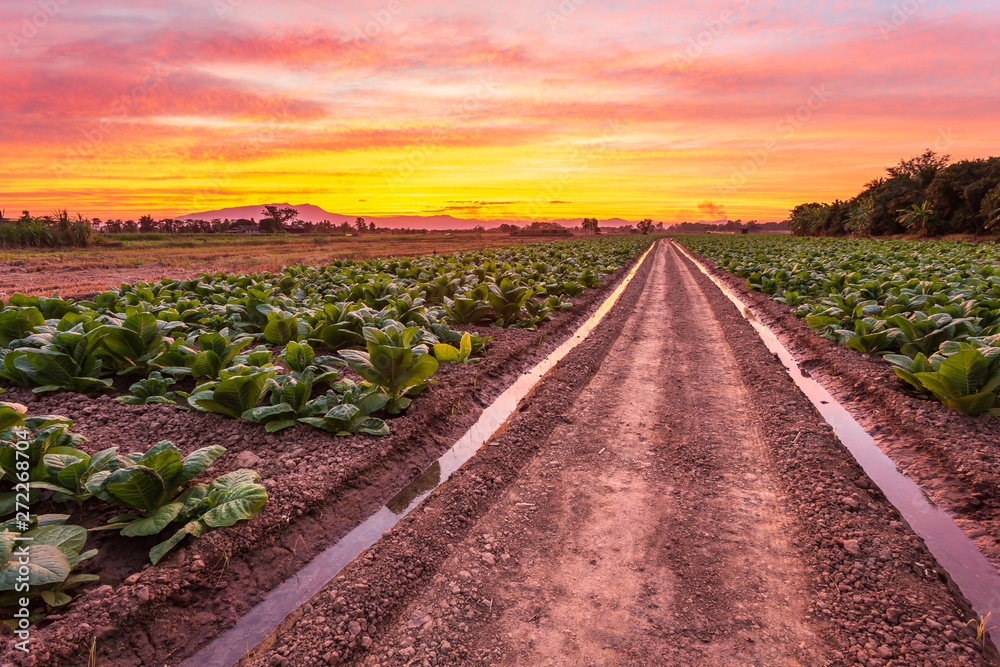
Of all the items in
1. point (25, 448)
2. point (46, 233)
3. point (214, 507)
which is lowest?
point (214, 507)

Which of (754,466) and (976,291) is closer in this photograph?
(754,466)

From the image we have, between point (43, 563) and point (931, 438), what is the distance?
694 cm

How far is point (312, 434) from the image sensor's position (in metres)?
4.35

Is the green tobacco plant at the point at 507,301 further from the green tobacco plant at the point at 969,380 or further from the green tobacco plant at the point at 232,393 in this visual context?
the green tobacco plant at the point at 969,380

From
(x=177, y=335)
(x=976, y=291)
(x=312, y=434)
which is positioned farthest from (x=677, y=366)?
(x=177, y=335)

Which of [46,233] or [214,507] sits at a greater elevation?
[46,233]

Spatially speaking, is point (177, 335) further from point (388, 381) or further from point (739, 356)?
point (739, 356)

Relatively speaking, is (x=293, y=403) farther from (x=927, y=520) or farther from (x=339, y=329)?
(x=927, y=520)

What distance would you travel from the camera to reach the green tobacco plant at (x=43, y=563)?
230 centimetres

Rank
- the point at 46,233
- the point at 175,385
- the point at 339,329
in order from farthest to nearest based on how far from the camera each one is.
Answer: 1. the point at 46,233
2. the point at 339,329
3. the point at 175,385

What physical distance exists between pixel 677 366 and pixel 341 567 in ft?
18.4

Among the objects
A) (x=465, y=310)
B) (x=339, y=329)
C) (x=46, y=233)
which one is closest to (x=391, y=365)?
(x=339, y=329)

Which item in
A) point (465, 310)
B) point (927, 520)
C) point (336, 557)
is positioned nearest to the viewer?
point (336, 557)

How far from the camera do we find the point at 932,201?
148 ft
